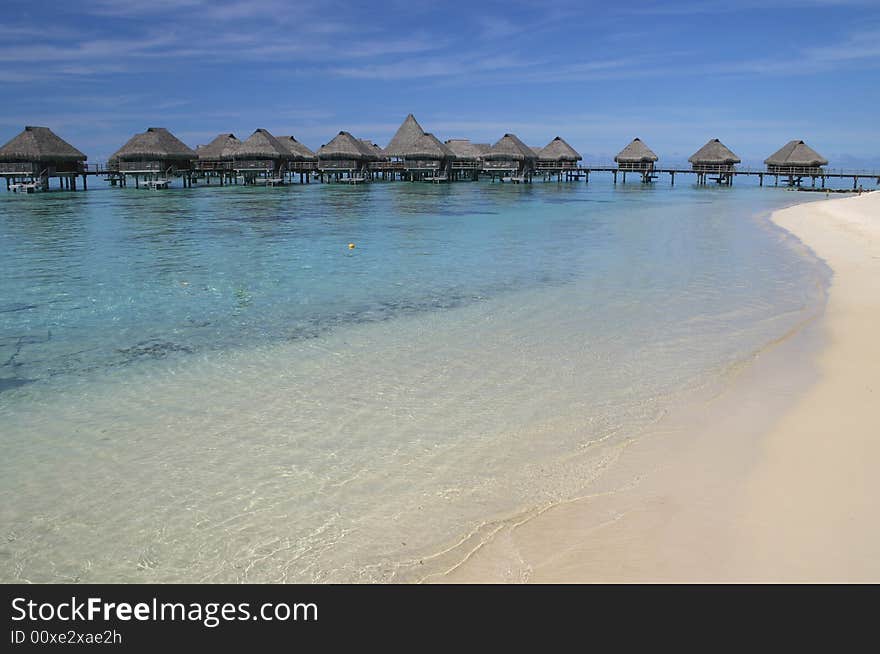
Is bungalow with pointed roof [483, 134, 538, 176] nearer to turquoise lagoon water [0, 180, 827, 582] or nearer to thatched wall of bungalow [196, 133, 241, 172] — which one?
thatched wall of bungalow [196, 133, 241, 172]

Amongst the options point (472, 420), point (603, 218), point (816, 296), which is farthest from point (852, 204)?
point (472, 420)

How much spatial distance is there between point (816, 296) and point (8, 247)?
1845 cm

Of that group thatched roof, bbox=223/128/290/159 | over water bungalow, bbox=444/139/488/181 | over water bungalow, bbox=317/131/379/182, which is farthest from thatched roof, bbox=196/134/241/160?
over water bungalow, bbox=444/139/488/181

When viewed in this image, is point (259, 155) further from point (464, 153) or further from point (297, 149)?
point (464, 153)

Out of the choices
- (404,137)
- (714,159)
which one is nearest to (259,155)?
(404,137)

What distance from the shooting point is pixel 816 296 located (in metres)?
10.4

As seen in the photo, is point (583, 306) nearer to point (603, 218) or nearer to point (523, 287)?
point (523, 287)

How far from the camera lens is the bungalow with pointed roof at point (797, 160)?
55000mm

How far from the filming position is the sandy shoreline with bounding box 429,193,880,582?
3234mm

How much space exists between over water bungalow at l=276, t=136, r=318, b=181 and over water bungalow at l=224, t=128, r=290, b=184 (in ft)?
3.35

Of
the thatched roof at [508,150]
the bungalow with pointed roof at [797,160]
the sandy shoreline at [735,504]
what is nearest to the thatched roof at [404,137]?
the thatched roof at [508,150]

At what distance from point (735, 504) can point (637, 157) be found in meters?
61.7

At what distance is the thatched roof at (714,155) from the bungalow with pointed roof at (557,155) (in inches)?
424
